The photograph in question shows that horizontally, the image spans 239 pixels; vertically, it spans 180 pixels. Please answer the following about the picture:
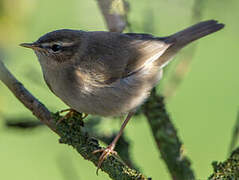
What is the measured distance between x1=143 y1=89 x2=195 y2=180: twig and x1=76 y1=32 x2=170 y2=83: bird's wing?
772 millimetres

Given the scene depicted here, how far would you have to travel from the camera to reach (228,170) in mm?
2357

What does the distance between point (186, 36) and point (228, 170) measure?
9.27ft

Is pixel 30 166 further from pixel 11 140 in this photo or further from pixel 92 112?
pixel 92 112

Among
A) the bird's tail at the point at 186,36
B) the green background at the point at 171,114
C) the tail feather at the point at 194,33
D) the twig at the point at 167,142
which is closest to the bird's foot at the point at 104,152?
the twig at the point at 167,142

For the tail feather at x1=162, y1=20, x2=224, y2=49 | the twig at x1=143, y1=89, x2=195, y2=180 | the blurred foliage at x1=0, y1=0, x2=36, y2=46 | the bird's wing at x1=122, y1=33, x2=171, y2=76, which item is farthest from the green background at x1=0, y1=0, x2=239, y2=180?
the blurred foliage at x1=0, y1=0, x2=36, y2=46

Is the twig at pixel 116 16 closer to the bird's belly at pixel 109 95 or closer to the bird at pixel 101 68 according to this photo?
the bird at pixel 101 68

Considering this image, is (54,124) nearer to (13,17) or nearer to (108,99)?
(13,17)

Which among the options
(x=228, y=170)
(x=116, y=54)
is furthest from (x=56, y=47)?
(x=228, y=170)

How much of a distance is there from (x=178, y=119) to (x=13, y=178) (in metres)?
2.88

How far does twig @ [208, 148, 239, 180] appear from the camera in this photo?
2.31 m

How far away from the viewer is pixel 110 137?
3842 millimetres

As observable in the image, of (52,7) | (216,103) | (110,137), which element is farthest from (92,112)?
(216,103)

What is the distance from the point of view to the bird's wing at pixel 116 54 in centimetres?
423

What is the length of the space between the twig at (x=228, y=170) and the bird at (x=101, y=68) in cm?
138
